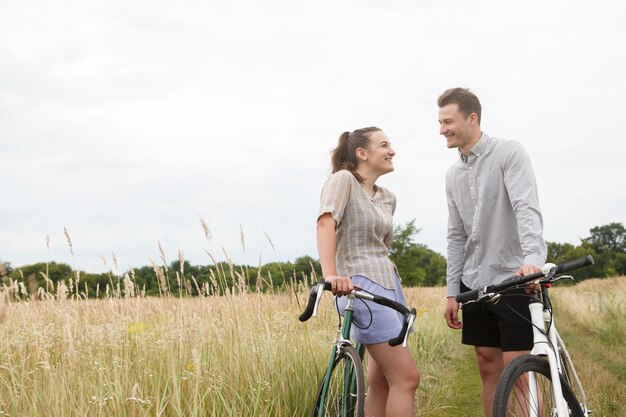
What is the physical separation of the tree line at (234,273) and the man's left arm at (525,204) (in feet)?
7.13

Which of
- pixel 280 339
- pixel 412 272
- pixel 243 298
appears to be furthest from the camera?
pixel 412 272

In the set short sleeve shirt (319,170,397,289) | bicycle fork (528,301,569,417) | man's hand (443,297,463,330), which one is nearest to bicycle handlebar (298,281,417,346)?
short sleeve shirt (319,170,397,289)

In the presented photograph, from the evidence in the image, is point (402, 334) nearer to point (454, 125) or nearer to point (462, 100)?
point (454, 125)

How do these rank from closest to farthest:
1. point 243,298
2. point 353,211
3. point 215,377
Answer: point 353,211, point 215,377, point 243,298

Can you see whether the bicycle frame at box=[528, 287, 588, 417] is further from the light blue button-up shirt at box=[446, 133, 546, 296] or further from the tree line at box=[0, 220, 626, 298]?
the tree line at box=[0, 220, 626, 298]

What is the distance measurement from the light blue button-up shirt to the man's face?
0.29 feet

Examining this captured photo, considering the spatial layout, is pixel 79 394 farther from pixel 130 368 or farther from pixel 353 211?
pixel 353 211

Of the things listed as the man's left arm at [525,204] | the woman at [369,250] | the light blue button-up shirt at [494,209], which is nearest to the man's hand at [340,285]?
the woman at [369,250]

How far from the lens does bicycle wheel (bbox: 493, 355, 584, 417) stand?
2676 mm

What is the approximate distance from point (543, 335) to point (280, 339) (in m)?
2.17

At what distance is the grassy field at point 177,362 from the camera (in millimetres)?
3408

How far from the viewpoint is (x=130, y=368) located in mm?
3992

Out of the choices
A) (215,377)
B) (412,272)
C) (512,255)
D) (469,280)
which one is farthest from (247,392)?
(412,272)

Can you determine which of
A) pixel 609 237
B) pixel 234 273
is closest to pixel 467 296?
pixel 234 273
